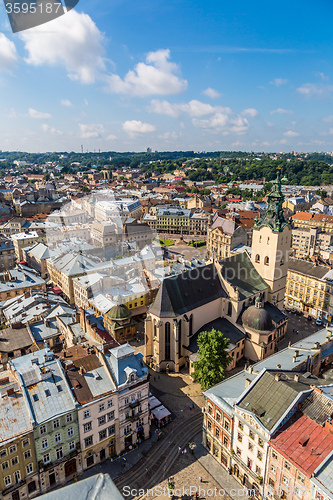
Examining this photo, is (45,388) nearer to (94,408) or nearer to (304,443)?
(94,408)

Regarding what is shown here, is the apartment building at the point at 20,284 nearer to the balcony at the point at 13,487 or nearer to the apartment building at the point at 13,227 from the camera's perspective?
the balcony at the point at 13,487

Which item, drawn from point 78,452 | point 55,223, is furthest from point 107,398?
point 55,223

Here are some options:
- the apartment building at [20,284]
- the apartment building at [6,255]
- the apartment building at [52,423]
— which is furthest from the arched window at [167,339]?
the apartment building at [6,255]

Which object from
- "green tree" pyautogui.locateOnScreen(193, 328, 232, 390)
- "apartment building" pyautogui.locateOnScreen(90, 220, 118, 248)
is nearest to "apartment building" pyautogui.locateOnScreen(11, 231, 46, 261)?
"apartment building" pyautogui.locateOnScreen(90, 220, 118, 248)

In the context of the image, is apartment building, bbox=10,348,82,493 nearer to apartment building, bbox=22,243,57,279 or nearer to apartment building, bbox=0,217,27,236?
apartment building, bbox=22,243,57,279

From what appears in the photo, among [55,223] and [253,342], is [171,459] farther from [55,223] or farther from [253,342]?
[55,223]

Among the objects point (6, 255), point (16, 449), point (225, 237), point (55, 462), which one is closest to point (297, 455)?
point (55, 462)
